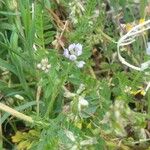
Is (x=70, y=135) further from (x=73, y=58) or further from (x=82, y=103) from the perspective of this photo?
(x=73, y=58)

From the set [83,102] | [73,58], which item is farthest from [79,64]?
[83,102]

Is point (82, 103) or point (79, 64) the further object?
point (79, 64)

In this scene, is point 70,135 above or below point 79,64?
below

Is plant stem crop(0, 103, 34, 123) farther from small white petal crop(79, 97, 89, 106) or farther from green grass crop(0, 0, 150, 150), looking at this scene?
small white petal crop(79, 97, 89, 106)

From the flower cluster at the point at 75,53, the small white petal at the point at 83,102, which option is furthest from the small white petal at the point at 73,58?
the small white petal at the point at 83,102

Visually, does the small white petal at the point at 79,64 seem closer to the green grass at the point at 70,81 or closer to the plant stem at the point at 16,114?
the green grass at the point at 70,81

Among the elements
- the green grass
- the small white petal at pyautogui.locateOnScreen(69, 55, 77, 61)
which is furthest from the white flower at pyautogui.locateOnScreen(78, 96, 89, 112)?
the small white petal at pyautogui.locateOnScreen(69, 55, 77, 61)

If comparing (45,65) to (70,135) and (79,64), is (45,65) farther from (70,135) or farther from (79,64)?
(70,135)

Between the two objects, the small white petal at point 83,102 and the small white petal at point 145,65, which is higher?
the small white petal at point 145,65

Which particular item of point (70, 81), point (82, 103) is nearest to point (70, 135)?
point (82, 103)

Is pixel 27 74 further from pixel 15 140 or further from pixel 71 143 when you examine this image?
pixel 71 143
